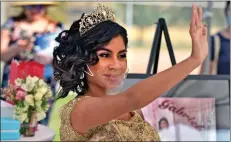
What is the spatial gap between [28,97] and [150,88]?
78.2 inches

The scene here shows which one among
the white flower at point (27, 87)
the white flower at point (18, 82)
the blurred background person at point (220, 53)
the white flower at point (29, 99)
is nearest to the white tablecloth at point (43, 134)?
the white flower at point (29, 99)

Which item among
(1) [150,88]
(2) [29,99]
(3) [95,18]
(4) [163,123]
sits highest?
(3) [95,18]

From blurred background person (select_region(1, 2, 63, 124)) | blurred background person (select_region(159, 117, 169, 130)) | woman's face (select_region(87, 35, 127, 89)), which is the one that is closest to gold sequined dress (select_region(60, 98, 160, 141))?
woman's face (select_region(87, 35, 127, 89))

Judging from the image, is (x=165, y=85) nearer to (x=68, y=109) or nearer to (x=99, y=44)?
(x=99, y=44)

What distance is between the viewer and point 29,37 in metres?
4.57

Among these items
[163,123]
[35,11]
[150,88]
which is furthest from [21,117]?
[150,88]

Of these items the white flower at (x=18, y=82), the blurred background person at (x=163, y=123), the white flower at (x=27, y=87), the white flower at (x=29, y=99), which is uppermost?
the white flower at (x=18, y=82)

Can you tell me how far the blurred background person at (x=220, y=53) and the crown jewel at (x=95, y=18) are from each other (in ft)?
9.85

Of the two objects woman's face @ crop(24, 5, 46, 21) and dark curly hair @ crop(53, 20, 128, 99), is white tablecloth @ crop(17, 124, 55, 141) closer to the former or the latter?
woman's face @ crop(24, 5, 46, 21)

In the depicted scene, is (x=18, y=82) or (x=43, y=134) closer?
(x=18, y=82)

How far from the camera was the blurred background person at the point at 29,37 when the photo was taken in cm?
412

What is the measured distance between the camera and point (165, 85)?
1.45m

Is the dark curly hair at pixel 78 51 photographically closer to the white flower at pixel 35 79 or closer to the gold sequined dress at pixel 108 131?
the gold sequined dress at pixel 108 131

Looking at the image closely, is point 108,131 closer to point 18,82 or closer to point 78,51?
point 78,51
